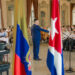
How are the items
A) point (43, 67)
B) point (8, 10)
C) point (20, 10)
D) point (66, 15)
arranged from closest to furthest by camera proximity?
1. point (20, 10)
2. point (43, 67)
3. point (8, 10)
4. point (66, 15)

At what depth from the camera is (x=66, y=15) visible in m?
20.8

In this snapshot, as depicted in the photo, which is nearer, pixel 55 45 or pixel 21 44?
pixel 21 44

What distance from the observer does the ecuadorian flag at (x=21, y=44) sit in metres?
3.40

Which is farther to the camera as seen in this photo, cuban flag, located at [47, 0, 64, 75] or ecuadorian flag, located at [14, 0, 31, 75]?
cuban flag, located at [47, 0, 64, 75]

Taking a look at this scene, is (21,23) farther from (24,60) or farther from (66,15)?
(66,15)

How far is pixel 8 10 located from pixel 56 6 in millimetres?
14825

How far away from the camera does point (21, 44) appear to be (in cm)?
350

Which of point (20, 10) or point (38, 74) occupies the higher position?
point (20, 10)

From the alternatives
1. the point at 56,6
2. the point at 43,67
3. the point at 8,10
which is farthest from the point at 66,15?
the point at 56,6

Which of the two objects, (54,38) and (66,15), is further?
(66,15)

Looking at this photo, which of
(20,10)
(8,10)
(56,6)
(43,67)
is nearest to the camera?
(20,10)

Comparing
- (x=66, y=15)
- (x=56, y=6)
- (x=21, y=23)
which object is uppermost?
(x=66, y=15)

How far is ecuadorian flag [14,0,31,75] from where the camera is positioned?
340 centimetres

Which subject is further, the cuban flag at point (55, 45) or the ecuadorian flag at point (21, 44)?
the cuban flag at point (55, 45)
